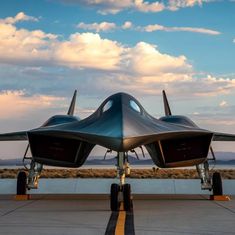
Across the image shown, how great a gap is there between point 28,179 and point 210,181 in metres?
4.83

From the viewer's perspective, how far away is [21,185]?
533 inches

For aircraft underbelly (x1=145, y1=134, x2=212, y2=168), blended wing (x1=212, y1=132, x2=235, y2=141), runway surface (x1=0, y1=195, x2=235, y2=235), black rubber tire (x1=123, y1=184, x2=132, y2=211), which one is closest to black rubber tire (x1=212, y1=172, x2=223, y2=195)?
blended wing (x1=212, y1=132, x2=235, y2=141)

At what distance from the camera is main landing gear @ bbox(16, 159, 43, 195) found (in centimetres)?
1352

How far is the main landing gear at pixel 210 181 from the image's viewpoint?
513 inches

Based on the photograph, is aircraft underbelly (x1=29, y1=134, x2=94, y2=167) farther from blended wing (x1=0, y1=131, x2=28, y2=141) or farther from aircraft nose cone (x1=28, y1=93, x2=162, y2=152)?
blended wing (x1=0, y1=131, x2=28, y2=141)

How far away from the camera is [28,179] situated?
44.9ft

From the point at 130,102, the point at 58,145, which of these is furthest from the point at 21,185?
the point at 130,102

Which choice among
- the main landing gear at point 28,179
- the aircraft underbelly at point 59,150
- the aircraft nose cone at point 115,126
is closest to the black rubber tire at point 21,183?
the main landing gear at point 28,179

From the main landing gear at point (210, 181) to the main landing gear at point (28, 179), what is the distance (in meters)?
4.37

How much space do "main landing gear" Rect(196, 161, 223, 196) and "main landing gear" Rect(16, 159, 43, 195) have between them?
172 inches

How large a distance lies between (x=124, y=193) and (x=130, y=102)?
196 cm

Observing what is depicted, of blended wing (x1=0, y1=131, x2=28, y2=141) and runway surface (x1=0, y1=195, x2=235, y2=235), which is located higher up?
blended wing (x1=0, y1=131, x2=28, y2=141)

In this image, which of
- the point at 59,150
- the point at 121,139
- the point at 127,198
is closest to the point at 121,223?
the point at 121,139

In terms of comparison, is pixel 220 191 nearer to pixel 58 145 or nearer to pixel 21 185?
pixel 58 145
